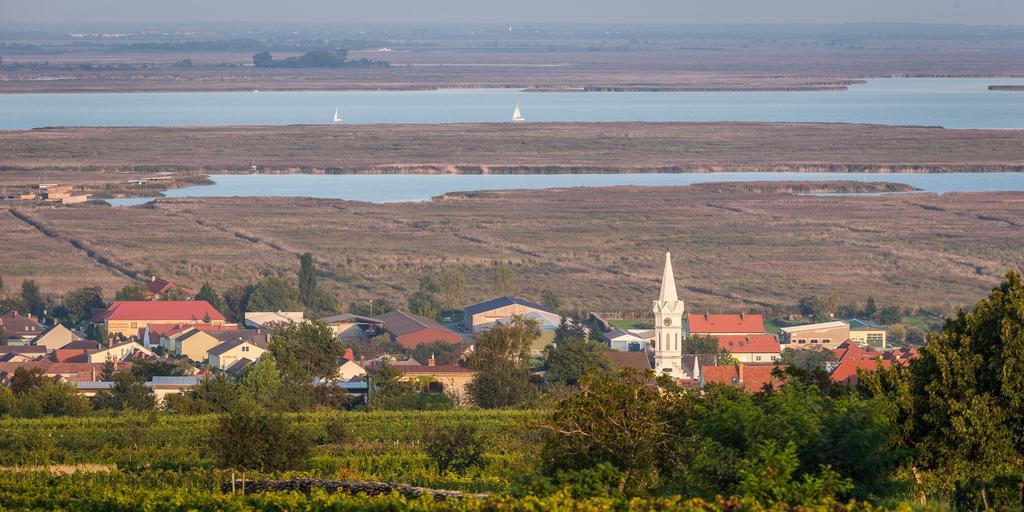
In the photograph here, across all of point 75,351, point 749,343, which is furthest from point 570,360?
point 75,351

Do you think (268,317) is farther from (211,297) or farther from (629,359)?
(629,359)

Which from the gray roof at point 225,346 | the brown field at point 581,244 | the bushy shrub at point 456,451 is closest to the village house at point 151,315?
the gray roof at point 225,346

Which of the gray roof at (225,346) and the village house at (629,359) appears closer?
the village house at (629,359)

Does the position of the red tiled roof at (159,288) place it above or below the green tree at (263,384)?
below

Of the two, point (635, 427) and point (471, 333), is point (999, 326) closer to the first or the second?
point (635, 427)

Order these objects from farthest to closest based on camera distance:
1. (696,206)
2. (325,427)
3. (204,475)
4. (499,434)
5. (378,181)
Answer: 1. (378,181)
2. (696,206)
3. (325,427)
4. (499,434)
5. (204,475)

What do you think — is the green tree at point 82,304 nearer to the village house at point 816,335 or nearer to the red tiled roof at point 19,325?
the red tiled roof at point 19,325

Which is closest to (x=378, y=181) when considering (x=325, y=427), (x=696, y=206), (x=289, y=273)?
(x=696, y=206)
